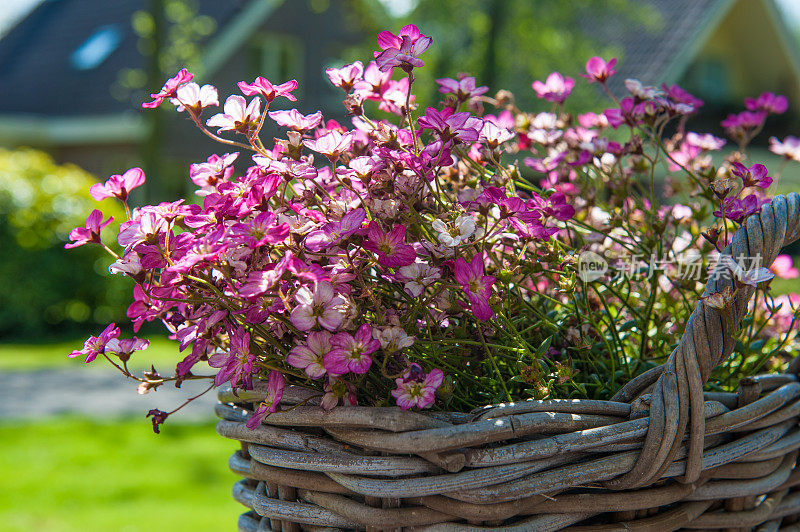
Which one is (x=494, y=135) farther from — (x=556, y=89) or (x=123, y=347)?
(x=123, y=347)

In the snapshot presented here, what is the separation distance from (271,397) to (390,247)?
0.21 m

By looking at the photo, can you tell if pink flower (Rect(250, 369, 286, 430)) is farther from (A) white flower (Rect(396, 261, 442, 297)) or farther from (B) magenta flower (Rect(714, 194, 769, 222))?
(B) magenta flower (Rect(714, 194, 769, 222))

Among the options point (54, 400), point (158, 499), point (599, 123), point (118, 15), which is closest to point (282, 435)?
point (599, 123)

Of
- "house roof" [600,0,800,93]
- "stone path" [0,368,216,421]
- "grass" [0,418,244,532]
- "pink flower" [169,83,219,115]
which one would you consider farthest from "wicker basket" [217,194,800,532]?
"house roof" [600,0,800,93]

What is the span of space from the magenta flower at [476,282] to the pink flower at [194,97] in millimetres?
367

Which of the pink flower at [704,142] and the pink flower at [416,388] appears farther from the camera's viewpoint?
the pink flower at [704,142]

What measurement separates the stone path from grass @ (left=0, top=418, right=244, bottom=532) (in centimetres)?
40

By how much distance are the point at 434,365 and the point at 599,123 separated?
2.02ft

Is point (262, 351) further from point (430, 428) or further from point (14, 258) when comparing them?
point (14, 258)

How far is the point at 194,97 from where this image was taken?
2.94 ft

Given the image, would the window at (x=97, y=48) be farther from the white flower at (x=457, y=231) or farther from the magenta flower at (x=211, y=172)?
the white flower at (x=457, y=231)

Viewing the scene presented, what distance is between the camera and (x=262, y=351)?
85cm

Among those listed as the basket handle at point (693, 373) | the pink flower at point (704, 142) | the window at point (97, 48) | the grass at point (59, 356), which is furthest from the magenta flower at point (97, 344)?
the window at point (97, 48)

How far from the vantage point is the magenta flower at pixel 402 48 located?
0.83 metres
